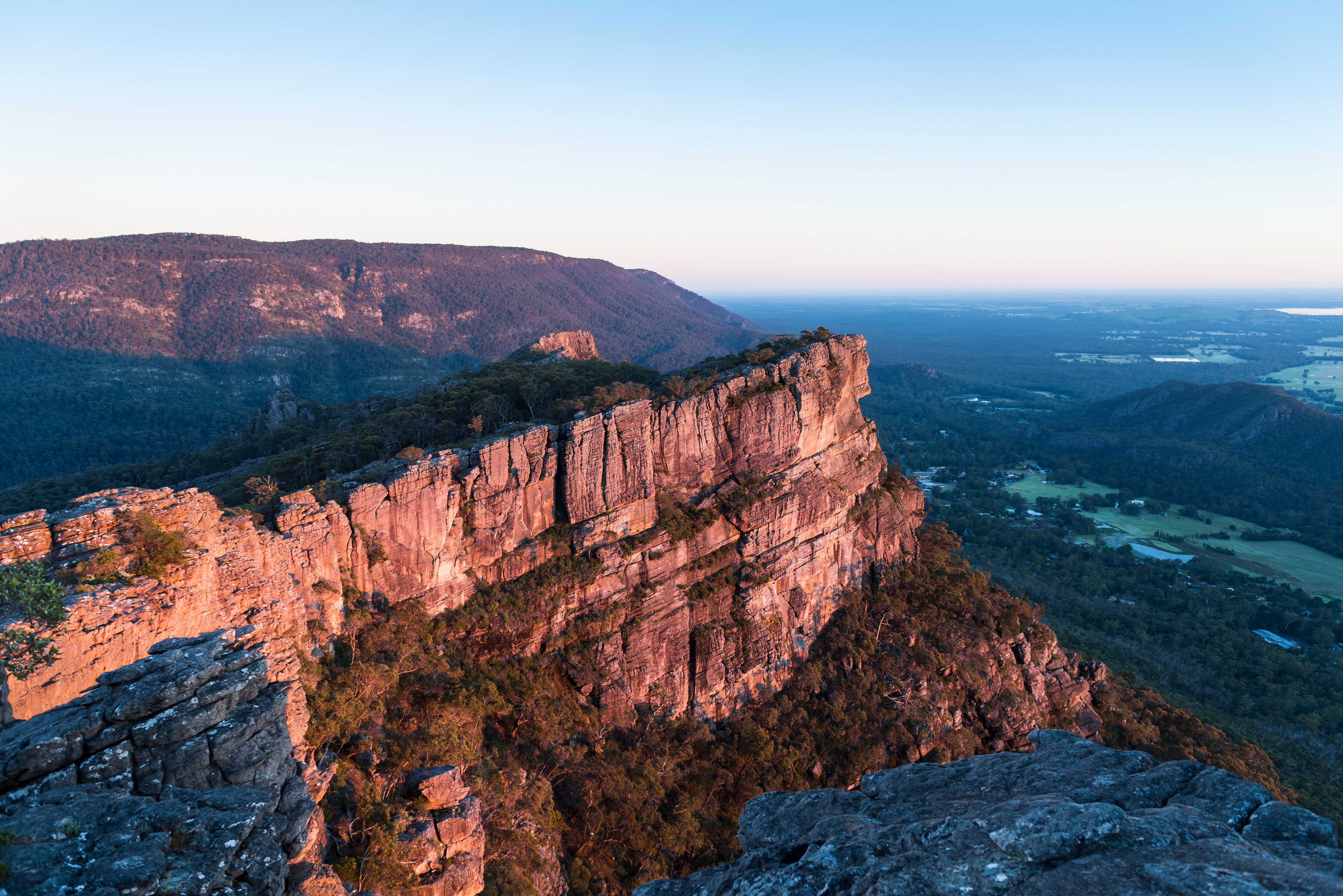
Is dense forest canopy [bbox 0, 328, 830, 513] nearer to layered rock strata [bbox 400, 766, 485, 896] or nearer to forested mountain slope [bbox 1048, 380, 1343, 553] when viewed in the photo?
layered rock strata [bbox 400, 766, 485, 896]

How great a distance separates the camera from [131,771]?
11578mm

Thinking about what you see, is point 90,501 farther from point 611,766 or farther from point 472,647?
point 611,766

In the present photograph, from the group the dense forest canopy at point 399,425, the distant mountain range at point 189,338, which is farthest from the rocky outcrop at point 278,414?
the distant mountain range at point 189,338

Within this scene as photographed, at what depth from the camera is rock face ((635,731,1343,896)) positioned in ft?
26.7

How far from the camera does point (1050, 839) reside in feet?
29.9

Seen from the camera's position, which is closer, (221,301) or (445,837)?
(445,837)

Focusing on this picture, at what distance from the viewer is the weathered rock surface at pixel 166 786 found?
906 centimetres

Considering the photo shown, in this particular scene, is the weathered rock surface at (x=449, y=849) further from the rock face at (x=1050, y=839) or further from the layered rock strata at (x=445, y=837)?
the rock face at (x=1050, y=839)

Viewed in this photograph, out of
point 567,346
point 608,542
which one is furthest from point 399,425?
point 567,346

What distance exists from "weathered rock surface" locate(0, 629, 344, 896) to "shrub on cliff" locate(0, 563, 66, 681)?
83.6 inches

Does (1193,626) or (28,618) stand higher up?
(28,618)

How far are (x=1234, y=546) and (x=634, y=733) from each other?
127 m

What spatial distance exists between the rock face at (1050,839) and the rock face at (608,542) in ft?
45.1

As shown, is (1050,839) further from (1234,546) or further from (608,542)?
(1234,546)
